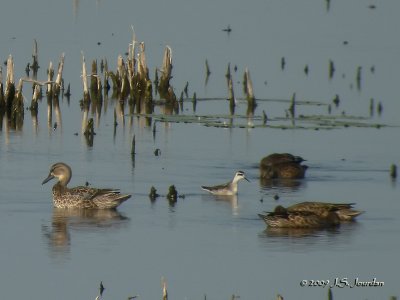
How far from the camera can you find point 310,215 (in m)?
21.6

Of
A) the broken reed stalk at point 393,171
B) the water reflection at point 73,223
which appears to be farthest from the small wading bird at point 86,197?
the broken reed stalk at point 393,171

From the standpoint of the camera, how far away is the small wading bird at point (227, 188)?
23.6 meters

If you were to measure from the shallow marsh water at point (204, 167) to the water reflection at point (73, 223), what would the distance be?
0.04 meters

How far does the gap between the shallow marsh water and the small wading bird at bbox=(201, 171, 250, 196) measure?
212mm

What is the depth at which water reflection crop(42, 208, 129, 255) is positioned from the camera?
20148mm

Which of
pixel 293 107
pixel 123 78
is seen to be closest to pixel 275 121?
pixel 293 107

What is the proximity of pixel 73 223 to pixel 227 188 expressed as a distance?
2871 mm

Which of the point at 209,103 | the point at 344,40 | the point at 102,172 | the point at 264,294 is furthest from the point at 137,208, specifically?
the point at 344,40

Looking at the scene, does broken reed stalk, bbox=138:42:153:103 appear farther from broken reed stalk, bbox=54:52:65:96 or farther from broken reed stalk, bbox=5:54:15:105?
broken reed stalk, bbox=5:54:15:105

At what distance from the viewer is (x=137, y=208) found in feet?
74.3

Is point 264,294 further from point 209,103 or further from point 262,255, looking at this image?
point 209,103

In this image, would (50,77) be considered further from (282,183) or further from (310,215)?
(310,215)

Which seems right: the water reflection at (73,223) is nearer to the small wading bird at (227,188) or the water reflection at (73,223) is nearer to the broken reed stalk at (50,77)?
the small wading bird at (227,188)

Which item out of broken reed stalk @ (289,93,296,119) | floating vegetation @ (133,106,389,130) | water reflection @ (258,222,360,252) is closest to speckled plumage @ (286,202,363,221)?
water reflection @ (258,222,360,252)
